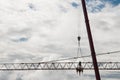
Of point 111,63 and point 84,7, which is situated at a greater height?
point 111,63

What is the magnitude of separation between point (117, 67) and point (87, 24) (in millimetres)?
115646

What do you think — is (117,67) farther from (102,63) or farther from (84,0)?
(84,0)

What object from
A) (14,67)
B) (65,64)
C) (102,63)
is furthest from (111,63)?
(14,67)

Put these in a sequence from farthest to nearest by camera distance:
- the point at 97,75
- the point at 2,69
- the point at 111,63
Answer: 1. the point at 2,69
2. the point at 111,63
3. the point at 97,75

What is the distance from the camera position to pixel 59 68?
149m

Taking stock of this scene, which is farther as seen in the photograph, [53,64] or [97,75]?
[53,64]

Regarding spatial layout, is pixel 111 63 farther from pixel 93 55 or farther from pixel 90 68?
pixel 93 55

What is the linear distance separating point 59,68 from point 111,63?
25036 mm

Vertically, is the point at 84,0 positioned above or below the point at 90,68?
below

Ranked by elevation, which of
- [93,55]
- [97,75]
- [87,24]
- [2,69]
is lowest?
[97,75]

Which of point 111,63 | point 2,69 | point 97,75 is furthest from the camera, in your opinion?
point 2,69

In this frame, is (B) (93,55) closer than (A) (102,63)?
Yes

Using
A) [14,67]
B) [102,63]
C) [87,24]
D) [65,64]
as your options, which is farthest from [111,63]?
[87,24]

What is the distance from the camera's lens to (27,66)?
149 metres
